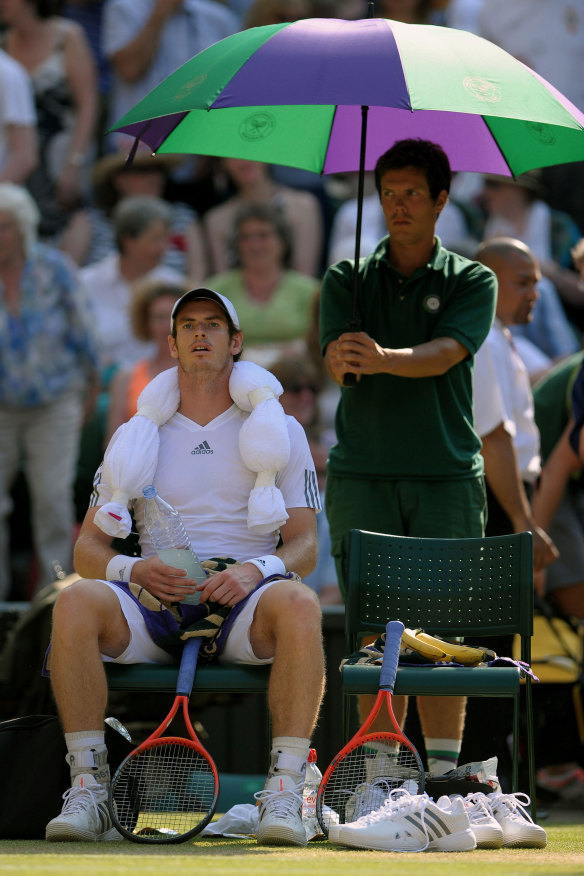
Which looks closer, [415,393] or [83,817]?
[83,817]

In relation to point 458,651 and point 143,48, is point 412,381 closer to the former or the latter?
point 458,651

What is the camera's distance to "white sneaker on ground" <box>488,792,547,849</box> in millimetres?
4457

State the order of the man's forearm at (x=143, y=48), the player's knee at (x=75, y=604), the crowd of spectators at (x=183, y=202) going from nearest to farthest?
the player's knee at (x=75, y=604), the crowd of spectators at (x=183, y=202), the man's forearm at (x=143, y=48)

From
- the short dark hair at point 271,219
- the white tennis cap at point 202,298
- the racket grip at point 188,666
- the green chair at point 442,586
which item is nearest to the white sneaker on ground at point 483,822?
the green chair at point 442,586

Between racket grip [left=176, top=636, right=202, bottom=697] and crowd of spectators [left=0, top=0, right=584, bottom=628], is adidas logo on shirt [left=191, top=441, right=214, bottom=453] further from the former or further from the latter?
crowd of spectators [left=0, top=0, right=584, bottom=628]

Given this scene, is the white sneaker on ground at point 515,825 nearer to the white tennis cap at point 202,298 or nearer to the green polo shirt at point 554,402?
the white tennis cap at point 202,298

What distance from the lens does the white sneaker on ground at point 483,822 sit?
4375 mm

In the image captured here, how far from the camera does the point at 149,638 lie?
4.63 m

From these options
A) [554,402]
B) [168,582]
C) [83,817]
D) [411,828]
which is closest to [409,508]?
[168,582]

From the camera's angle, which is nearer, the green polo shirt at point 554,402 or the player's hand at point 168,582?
the player's hand at point 168,582

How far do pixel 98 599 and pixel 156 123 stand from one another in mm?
1977

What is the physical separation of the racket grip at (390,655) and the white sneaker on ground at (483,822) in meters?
0.39

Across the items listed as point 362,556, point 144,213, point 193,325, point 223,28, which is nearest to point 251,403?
point 193,325

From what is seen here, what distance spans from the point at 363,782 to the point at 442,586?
2.90 feet
